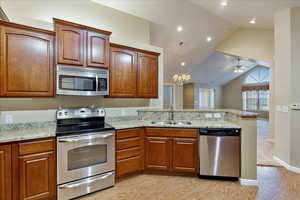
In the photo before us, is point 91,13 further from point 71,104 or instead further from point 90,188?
point 90,188

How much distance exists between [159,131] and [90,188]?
53.1 inches

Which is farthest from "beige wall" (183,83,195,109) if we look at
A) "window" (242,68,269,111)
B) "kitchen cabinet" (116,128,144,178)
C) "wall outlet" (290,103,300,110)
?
"kitchen cabinet" (116,128,144,178)

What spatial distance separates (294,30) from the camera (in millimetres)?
3699

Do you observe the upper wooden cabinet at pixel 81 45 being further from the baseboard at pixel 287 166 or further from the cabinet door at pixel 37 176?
the baseboard at pixel 287 166

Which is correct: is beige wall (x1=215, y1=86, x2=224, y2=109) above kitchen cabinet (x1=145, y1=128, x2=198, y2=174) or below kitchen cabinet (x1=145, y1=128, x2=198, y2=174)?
above

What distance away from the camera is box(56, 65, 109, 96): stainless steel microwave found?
2.70 metres

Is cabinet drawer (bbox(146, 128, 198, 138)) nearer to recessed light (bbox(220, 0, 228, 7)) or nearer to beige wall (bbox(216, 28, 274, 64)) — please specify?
recessed light (bbox(220, 0, 228, 7))

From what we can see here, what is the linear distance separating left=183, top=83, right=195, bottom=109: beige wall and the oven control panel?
30.8 feet

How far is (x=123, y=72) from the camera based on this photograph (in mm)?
3398

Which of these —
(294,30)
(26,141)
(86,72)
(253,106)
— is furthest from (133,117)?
(253,106)

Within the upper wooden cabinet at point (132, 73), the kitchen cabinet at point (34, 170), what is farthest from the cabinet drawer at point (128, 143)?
the kitchen cabinet at point (34, 170)

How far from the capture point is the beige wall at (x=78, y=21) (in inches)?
110

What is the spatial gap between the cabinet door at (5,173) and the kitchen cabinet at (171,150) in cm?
192

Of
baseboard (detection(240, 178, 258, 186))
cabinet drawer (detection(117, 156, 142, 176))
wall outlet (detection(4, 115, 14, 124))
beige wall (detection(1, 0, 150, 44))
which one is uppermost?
beige wall (detection(1, 0, 150, 44))
